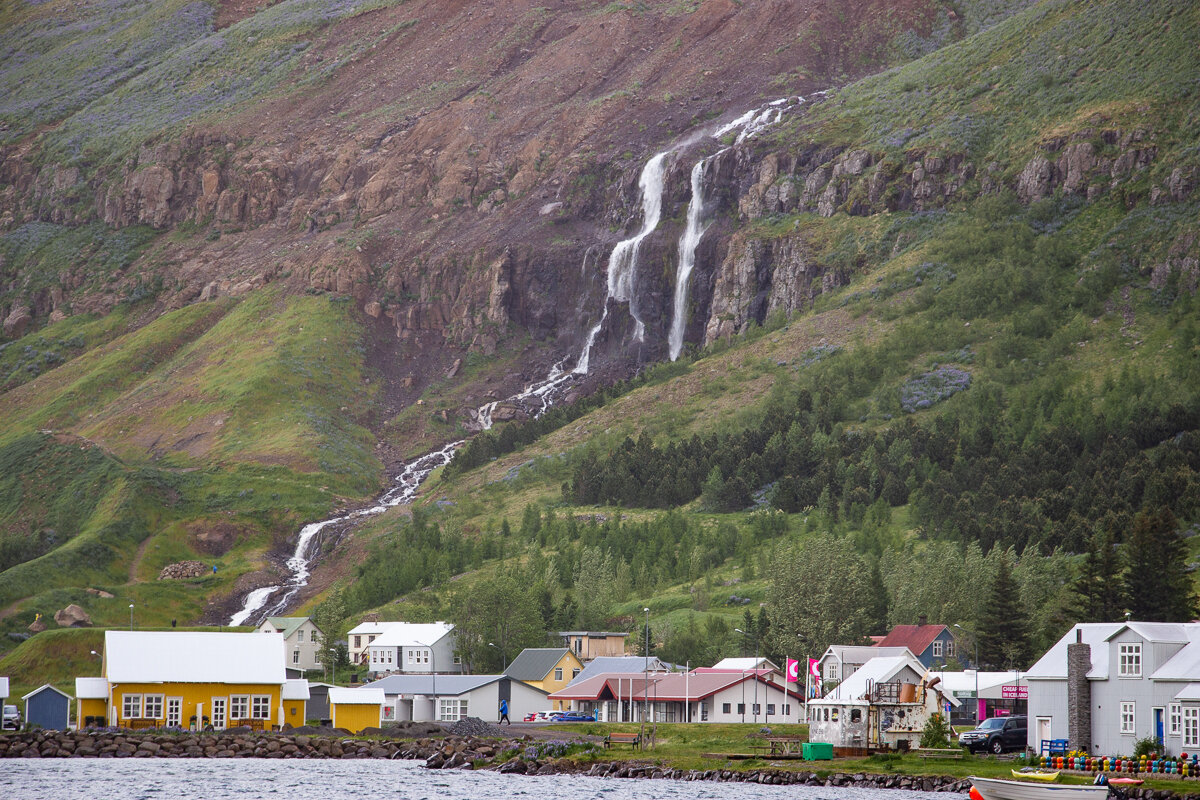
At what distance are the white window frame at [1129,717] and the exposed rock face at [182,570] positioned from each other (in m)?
124

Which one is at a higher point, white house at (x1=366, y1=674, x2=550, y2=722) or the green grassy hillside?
the green grassy hillside

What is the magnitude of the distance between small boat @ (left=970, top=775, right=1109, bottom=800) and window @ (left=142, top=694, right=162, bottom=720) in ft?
181

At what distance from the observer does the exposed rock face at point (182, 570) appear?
564 ft

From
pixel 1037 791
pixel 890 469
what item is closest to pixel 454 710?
pixel 1037 791

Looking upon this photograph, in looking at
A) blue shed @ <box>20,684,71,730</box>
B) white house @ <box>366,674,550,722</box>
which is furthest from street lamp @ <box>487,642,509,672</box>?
blue shed @ <box>20,684,71,730</box>

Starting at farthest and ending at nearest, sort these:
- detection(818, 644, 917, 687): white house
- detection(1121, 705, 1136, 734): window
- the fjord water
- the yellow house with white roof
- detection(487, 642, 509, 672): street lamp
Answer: detection(487, 642, 509, 672): street lamp → detection(818, 644, 917, 687): white house → the yellow house with white roof → detection(1121, 705, 1136, 734): window → the fjord water

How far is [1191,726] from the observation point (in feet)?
213

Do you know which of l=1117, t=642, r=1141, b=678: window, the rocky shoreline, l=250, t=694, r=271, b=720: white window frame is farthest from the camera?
l=250, t=694, r=271, b=720: white window frame

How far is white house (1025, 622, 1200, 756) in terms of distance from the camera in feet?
216

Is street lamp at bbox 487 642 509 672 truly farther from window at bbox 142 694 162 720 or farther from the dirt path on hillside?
the dirt path on hillside

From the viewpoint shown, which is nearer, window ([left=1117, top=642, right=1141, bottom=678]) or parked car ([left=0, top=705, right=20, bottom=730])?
window ([left=1117, top=642, right=1141, bottom=678])

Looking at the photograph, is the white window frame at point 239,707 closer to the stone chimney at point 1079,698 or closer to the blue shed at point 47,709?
the blue shed at point 47,709

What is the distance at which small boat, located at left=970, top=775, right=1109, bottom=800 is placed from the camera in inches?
2192

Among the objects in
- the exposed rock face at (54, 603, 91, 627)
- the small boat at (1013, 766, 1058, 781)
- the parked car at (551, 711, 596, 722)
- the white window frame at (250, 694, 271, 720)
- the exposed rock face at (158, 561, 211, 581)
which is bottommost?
the parked car at (551, 711, 596, 722)
